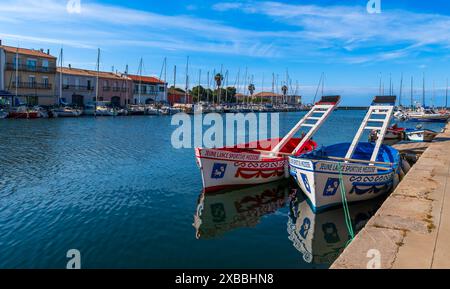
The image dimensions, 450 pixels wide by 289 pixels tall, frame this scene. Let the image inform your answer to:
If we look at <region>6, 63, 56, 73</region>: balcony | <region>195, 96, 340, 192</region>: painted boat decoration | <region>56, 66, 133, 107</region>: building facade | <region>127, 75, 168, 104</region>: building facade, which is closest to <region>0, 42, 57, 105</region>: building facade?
<region>6, 63, 56, 73</region>: balcony

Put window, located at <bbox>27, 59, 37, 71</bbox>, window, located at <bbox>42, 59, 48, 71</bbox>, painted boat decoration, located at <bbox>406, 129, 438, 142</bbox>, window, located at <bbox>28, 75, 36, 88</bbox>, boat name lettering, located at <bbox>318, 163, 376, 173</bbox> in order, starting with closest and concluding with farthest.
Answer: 1. boat name lettering, located at <bbox>318, 163, 376, 173</bbox>
2. painted boat decoration, located at <bbox>406, 129, 438, 142</bbox>
3. window, located at <bbox>27, 59, 37, 71</bbox>
4. window, located at <bbox>28, 75, 36, 88</bbox>
5. window, located at <bbox>42, 59, 48, 71</bbox>

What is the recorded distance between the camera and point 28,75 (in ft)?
217

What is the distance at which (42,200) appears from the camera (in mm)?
14672

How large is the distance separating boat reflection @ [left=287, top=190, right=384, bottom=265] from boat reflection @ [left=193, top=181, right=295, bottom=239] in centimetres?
121

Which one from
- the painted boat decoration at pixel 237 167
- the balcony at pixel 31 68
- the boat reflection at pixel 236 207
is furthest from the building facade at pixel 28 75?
the boat reflection at pixel 236 207

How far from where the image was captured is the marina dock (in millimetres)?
6461

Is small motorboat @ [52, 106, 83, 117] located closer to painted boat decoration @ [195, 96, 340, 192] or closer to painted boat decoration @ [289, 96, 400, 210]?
painted boat decoration @ [195, 96, 340, 192]

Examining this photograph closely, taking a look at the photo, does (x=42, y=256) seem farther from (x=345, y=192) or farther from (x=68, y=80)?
(x=68, y=80)

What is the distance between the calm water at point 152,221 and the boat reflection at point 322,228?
37mm

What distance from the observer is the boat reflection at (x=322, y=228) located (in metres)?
10.3

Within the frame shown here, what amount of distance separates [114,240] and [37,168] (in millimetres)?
13215

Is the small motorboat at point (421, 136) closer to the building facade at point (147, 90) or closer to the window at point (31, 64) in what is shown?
the window at point (31, 64)

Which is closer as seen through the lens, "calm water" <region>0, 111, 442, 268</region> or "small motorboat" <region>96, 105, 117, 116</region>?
"calm water" <region>0, 111, 442, 268</region>

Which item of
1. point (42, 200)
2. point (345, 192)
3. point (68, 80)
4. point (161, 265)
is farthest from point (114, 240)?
point (68, 80)
